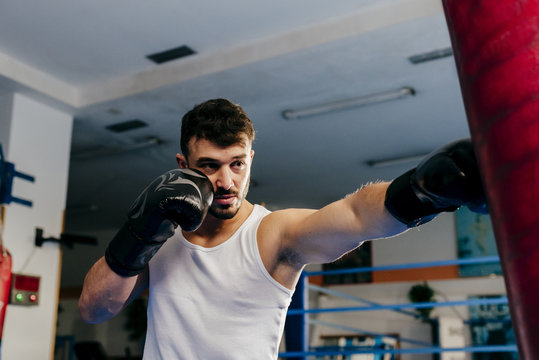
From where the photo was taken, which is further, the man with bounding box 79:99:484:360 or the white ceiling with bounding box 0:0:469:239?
the white ceiling with bounding box 0:0:469:239

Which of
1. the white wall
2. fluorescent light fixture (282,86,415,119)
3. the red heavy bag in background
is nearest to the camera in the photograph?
the red heavy bag in background

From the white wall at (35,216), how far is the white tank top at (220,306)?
11.2 ft

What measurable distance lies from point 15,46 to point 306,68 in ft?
7.30

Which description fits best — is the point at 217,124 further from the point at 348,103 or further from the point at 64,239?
the point at 348,103

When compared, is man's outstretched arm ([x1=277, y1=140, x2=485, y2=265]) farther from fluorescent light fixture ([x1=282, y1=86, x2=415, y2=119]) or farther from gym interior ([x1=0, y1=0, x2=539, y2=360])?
fluorescent light fixture ([x1=282, y1=86, x2=415, y2=119])

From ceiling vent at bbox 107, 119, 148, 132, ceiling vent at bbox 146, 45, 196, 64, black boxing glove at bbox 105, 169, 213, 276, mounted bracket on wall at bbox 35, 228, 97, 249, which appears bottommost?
black boxing glove at bbox 105, 169, 213, 276

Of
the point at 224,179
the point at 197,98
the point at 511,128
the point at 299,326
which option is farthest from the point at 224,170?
the point at 197,98

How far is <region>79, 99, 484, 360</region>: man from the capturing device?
1.29 metres

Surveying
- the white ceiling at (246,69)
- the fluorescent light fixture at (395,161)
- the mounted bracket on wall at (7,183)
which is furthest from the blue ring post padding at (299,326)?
the fluorescent light fixture at (395,161)

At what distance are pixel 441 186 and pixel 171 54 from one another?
4.20 metres

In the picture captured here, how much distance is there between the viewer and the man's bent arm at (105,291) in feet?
4.65

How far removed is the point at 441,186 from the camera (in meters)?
0.72

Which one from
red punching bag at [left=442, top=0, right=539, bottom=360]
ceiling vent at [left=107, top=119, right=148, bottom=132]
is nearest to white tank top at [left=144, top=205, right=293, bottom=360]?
red punching bag at [left=442, top=0, right=539, bottom=360]

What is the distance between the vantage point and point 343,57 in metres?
4.43
